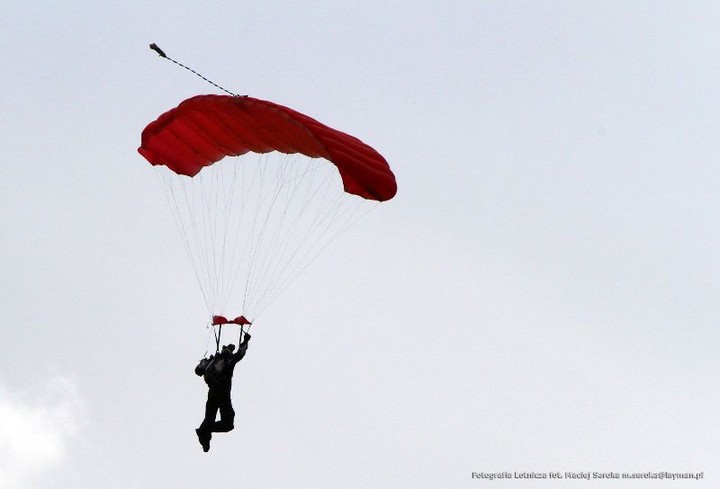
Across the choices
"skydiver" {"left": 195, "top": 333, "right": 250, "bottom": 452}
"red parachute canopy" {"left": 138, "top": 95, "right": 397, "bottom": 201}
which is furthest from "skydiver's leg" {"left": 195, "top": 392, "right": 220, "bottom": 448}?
"red parachute canopy" {"left": 138, "top": 95, "right": 397, "bottom": 201}

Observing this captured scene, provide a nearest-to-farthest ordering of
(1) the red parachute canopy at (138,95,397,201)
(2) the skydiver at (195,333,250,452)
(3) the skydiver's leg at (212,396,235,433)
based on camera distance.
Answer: (1) the red parachute canopy at (138,95,397,201)
(2) the skydiver at (195,333,250,452)
(3) the skydiver's leg at (212,396,235,433)

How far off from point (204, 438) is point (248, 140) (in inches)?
211

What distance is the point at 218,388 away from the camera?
29188mm

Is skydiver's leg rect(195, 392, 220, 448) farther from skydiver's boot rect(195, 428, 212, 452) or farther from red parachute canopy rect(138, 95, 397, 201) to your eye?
red parachute canopy rect(138, 95, 397, 201)

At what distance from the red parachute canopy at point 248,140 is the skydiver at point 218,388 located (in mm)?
3433

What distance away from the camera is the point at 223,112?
30.3 metres

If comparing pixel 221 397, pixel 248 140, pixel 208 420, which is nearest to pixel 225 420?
pixel 208 420

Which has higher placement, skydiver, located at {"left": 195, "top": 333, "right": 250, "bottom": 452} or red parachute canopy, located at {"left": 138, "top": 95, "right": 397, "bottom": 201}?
red parachute canopy, located at {"left": 138, "top": 95, "right": 397, "bottom": 201}

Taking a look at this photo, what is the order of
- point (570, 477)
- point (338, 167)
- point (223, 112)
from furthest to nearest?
point (570, 477) < point (223, 112) < point (338, 167)

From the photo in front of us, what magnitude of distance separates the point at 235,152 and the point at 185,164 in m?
1.03

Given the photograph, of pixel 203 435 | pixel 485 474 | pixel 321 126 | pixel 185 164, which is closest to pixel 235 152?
pixel 185 164

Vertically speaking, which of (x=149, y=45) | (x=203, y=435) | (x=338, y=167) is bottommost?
(x=203, y=435)

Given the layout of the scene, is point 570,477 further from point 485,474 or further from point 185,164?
point 185,164

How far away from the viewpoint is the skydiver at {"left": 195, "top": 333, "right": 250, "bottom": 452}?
95.2 ft
